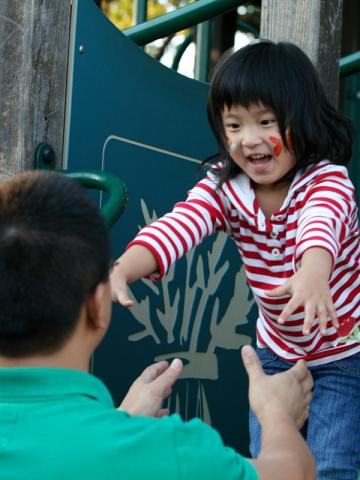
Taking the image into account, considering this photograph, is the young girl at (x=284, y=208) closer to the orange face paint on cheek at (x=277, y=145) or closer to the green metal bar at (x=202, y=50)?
the orange face paint on cheek at (x=277, y=145)

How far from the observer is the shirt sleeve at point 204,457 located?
1.33 m

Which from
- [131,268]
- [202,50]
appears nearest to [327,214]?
[131,268]

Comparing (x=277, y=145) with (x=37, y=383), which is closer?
(x=37, y=383)

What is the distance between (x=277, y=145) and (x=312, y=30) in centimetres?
42

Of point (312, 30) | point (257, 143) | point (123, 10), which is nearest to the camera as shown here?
point (257, 143)

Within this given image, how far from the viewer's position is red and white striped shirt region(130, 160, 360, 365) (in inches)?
85.9

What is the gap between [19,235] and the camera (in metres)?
1.32

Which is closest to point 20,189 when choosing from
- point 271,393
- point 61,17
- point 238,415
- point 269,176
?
point 271,393

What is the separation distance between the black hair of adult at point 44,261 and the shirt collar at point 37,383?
0.03m

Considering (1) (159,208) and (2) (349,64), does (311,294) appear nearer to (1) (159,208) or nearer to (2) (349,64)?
(1) (159,208)

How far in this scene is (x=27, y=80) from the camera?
8.23ft

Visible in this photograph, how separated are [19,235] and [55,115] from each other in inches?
51.2

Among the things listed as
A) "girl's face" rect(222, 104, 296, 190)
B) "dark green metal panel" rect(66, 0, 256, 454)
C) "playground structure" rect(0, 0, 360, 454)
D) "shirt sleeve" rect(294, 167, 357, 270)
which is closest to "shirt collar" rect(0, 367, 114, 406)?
"shirt sleeve" rect(294, 167, 357, 270)

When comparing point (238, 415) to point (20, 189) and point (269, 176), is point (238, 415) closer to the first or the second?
point (269, 176)
